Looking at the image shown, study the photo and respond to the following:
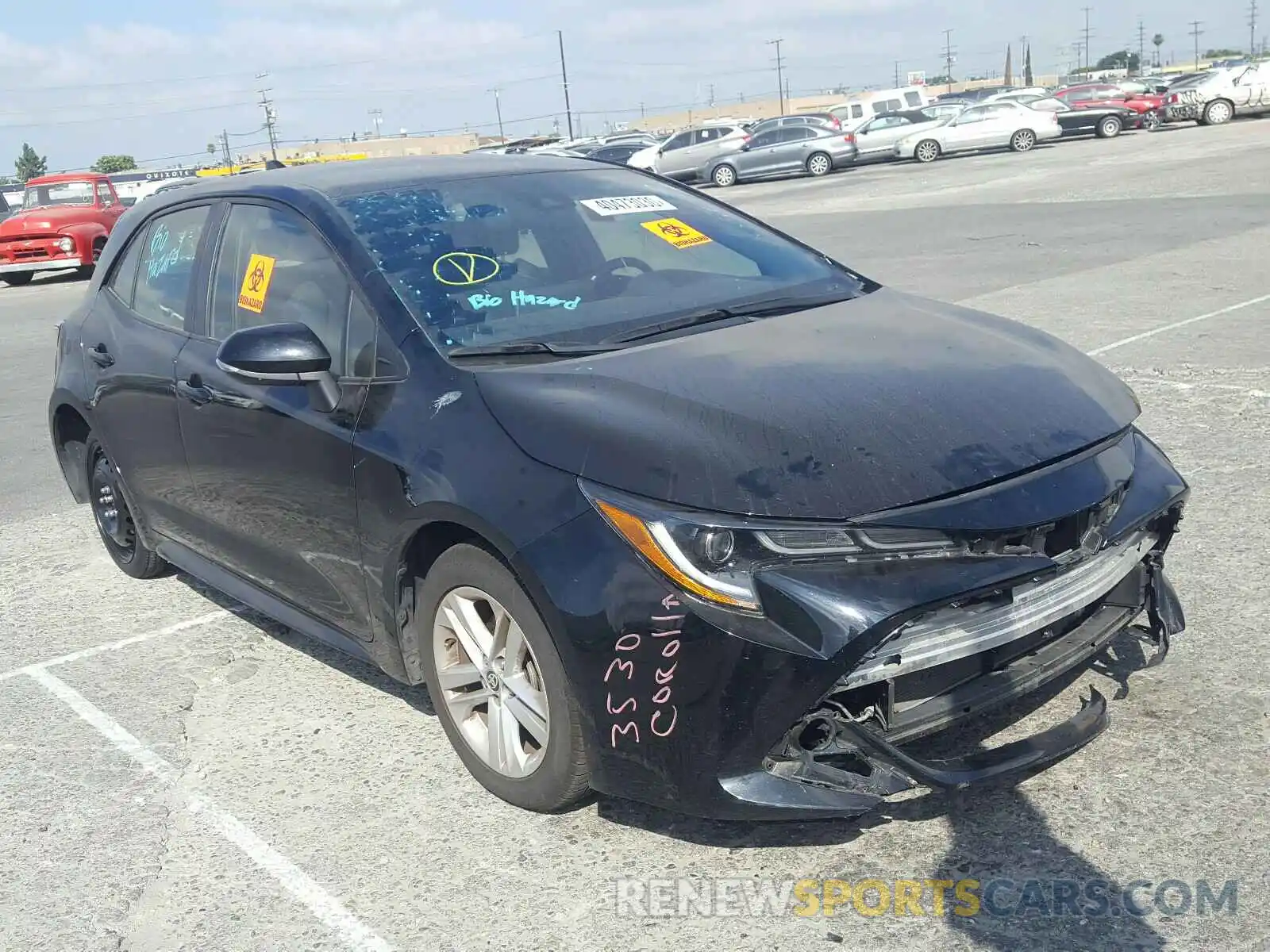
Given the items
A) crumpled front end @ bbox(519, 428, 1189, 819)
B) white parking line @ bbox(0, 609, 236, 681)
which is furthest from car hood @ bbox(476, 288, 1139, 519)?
white parking line @ bbox(0, 609, 236, 681)

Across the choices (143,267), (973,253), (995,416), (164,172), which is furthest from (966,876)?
(164,172)

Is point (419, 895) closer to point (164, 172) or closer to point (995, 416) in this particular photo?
point (995, 416)

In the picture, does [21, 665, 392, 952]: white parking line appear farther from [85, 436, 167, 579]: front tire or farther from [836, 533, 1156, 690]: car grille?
[836, 533, 1156, 690]: car grille

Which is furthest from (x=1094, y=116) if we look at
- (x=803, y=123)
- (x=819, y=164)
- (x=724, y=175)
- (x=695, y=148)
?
(x=695, y=148)

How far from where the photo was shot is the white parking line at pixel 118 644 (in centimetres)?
470

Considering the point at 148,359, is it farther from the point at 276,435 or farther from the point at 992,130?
the point at 992,130

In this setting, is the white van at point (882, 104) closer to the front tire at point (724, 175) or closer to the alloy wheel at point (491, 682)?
the front tire at point (724, 175)

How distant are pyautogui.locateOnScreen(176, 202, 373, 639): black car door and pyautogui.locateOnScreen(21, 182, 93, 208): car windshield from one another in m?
20.5

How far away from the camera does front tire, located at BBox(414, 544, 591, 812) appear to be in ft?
10.1

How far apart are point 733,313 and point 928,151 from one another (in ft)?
107

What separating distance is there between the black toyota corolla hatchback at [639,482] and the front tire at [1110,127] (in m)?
33.4

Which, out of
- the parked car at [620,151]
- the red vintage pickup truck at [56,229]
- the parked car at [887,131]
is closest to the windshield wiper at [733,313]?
the red vintage pickup truck at [56,229]

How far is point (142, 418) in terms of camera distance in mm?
4801

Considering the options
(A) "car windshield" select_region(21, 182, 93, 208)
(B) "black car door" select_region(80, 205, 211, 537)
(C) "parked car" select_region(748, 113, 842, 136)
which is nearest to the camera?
(B) "black car door" select_region(80, 205, 211, 537)
